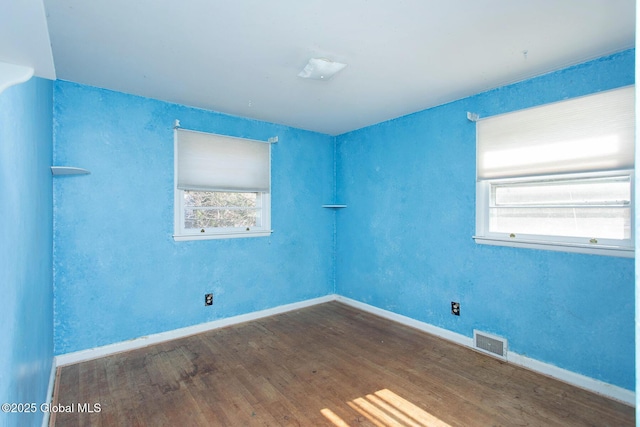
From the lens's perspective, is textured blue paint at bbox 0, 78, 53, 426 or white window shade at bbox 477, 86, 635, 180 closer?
textured blue paint at bbox 0, 78, 53, 426

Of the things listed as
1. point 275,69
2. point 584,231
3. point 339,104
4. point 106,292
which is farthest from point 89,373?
point 584,231

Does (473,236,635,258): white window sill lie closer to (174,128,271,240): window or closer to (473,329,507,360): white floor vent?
(473,329,507,360): white floor vent

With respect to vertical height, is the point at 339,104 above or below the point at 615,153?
above

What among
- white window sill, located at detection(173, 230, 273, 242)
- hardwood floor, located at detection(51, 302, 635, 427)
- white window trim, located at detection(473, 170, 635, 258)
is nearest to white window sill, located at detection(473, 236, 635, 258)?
white window trim, located at detection(473, 170, 635, 258)

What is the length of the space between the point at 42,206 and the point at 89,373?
141 centimetres

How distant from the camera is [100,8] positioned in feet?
5.64

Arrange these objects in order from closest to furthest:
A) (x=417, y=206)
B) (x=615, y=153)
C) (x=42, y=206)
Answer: (x=42, y=206), (x=615, y=153), (x=417, y=206)

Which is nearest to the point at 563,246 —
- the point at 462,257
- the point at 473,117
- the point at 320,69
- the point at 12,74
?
the point at 462,257

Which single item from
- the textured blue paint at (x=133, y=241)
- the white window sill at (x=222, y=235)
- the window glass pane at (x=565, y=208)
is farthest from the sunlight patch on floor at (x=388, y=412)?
the white window sill at (x=222, y=235)

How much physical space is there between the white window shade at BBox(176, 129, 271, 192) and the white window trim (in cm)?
234

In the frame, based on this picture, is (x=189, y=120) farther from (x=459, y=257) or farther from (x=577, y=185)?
(x=577, y=185)

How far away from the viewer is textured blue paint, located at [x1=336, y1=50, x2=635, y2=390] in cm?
225

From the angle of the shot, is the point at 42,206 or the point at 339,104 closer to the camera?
the point at 42,206

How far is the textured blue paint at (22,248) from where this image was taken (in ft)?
3.43
